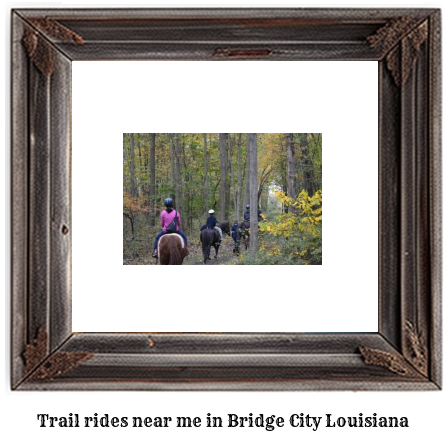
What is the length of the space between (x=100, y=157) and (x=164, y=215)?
0.40m

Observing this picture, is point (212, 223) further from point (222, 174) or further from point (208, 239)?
point (222, 174)

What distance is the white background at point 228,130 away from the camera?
2.04 metres

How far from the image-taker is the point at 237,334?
2.02 metres

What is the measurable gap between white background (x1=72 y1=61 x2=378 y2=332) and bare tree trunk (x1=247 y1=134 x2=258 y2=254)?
2.9 inches

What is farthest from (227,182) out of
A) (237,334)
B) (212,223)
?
(237,334)

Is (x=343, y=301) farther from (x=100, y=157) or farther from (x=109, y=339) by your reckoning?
(x=100, y=157)

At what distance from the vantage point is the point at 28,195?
6.54 feet

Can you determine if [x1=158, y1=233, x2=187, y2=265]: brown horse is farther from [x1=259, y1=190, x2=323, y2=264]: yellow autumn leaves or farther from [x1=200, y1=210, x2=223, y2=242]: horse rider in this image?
[x1=259, y1=190, x2=323, y2=264]: yellow autumn leaves

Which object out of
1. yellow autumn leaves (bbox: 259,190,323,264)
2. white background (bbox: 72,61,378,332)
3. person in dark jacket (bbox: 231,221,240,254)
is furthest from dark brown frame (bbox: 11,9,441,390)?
person in dark jacket (bbox: 231,221,240,254)

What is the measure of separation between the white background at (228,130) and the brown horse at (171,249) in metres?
0.03

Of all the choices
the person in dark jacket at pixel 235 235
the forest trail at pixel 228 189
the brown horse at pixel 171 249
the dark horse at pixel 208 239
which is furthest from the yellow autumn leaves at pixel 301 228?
the brown horse at pixel 171 249
